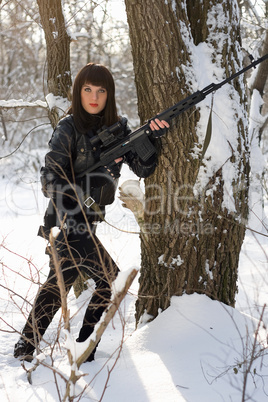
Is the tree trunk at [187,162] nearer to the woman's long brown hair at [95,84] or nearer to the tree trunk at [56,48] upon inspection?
the woman's long brown hair at [95,84]

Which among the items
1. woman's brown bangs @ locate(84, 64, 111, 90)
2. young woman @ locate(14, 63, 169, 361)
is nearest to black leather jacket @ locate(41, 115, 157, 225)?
young woman @ locate(14, 63, 169, 361)

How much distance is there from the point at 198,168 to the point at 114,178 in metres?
0.54

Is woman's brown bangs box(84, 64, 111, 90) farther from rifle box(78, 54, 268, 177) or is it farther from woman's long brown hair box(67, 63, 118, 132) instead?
rifle box(78, 54, 268, 177)

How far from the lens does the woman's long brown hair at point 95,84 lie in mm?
2539

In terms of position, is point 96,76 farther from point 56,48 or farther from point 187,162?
point 56,48

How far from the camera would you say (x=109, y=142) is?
2600 millimetres

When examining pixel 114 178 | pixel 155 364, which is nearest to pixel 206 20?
pixel 114 178

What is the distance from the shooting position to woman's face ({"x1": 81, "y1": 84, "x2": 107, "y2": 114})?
8.42 ft

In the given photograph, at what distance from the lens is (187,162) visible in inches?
104

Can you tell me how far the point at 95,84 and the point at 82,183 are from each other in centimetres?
62

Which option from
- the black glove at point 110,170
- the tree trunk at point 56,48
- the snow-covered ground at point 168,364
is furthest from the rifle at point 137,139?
the tree trunk at point 56,48

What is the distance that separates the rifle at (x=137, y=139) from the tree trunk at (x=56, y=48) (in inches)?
54.5

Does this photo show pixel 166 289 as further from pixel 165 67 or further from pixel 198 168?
pixel 165 67

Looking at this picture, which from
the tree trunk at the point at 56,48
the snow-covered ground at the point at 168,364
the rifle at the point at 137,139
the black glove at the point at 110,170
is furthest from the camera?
the tree trunk at the point at 56,48
